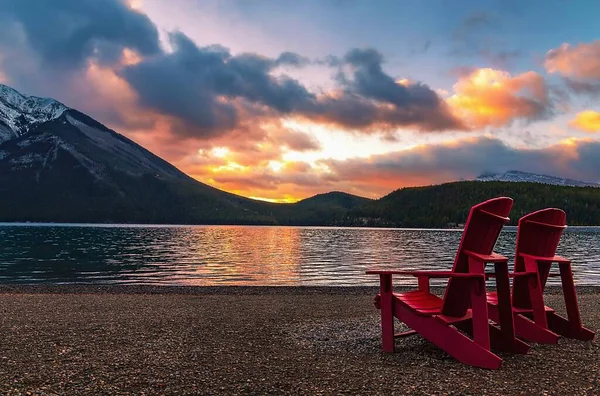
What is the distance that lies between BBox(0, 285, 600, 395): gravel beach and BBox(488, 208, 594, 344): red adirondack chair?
0.49m

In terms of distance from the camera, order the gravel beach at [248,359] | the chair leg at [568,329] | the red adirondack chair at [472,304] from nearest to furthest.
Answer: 1. the gravel beach at [248,359]
2. the red adirondack chair at [472,304]
3. the chair leg at [568,329]

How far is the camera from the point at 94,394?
7.18 metres

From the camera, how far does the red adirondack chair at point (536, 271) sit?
9.83 m

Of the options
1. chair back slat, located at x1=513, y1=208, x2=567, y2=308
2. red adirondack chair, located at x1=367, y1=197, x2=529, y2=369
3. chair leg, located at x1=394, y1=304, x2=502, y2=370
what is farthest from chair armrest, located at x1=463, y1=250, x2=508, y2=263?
chair back slat, located at x1=513, y1=208, x2=567, y2=308

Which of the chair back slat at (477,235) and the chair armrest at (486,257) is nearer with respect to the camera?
the chair armrest at (486,257)

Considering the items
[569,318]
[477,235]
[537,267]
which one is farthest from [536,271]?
[477,235]

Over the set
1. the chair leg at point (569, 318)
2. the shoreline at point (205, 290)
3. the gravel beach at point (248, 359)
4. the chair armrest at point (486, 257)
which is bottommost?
the shoreline at point (205, 290)

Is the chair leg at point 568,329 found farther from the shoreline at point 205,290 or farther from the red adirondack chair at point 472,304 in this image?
the shoreline at point 205,290

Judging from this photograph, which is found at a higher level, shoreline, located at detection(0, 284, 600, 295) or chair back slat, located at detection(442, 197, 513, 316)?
chair back slat, located at detection(442, 197, 513, 316)

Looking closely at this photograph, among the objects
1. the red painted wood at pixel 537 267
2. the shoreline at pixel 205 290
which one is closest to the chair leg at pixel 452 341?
the red painted wood at pixel 537 267

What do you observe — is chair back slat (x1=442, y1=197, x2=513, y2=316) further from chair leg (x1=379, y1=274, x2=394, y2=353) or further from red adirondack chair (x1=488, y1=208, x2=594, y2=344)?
red adirondack chair (x1=488, y1=208, x2=594, y2=344)

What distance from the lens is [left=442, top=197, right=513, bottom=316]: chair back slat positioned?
8.32m

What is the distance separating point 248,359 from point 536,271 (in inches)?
239

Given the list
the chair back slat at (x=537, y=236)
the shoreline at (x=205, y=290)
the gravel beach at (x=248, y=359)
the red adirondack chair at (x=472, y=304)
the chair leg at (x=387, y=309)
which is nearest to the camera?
the gravel beach at (x=248, y=359)
